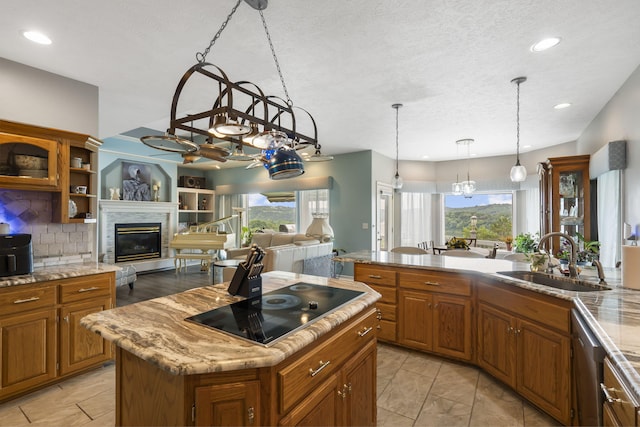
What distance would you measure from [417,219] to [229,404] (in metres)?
7.21

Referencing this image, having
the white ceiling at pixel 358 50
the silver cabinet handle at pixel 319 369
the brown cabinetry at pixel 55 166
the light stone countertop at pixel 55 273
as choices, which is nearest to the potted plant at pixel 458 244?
the white ceiling at pixel 358 50

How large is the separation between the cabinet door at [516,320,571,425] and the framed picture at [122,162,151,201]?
7.29 m

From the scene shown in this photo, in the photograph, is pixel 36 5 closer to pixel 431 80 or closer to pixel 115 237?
pixel 431 80

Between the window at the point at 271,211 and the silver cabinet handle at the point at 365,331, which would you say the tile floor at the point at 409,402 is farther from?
the window at the point at 271,211

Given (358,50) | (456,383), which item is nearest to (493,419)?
(456,383)

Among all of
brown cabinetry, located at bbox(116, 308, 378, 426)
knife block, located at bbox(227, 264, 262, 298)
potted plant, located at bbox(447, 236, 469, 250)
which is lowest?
brown cabinetry, located at bbox(116, 308, 378, 426)

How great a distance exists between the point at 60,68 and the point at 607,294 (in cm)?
446

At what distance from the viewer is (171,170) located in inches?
287

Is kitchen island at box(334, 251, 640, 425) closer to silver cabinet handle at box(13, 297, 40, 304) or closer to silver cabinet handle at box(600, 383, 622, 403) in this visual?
silver cabinet handle at box(600, 383, 622, 403)

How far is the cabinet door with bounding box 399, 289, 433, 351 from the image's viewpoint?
280 cm

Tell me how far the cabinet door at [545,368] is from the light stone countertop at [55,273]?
11.0ft

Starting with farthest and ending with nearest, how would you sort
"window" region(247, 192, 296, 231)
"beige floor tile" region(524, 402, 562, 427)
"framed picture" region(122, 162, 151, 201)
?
"window" region(247, 192, 296, 231) → "framed picture" region(122, 162, 151, 201) → "beige floor tile" region(524, 402, 562, 427)

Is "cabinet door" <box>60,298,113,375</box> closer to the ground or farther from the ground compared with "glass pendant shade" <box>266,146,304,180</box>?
closer to the ground

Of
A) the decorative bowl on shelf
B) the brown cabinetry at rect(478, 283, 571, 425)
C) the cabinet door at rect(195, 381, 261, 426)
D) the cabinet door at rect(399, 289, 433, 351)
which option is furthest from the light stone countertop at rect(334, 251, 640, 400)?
the decorative bowl on shelf
